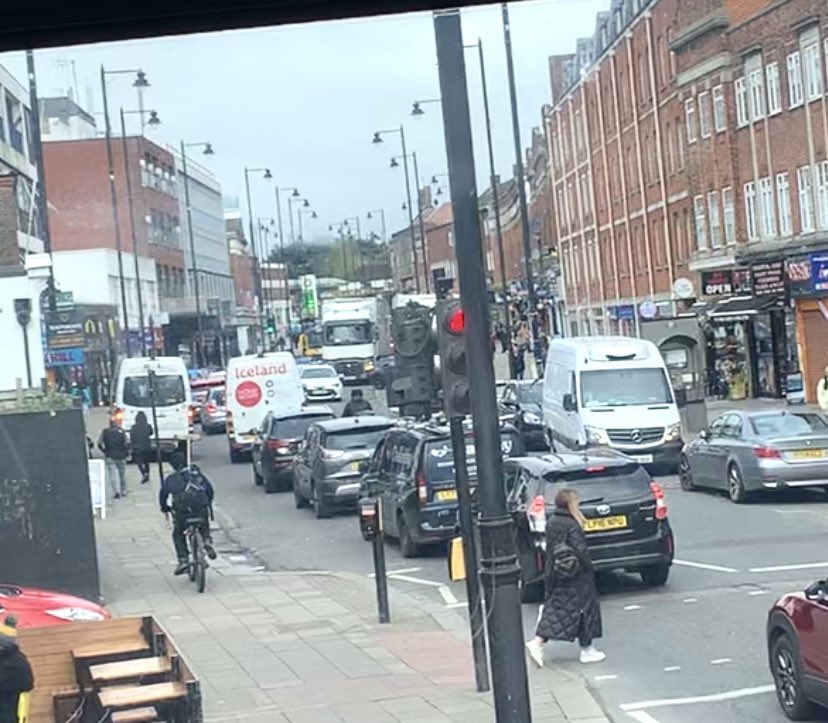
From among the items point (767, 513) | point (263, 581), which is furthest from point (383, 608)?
point (767, 513)

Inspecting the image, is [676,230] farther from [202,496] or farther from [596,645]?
[596,645]

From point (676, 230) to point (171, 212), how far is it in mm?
16375

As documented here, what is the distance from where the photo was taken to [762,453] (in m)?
22.5

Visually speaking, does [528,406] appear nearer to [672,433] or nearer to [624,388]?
[624,388]

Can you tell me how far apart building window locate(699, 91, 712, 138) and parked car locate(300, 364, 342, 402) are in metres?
12.7

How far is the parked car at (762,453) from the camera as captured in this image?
22438 millimetres

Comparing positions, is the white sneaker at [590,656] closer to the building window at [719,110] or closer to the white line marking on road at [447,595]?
the white line marking on road at [447,595]

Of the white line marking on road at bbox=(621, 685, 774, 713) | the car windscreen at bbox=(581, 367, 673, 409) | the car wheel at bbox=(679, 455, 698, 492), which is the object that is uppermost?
the car windscreen at bbox=(581, 367, 673, 409)

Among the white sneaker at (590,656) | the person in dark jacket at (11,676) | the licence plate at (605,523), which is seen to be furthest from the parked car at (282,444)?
the person in dark jacket at (11,676)

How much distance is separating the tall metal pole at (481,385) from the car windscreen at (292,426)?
65.0ft

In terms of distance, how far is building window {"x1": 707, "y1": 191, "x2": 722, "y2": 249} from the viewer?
42653mm

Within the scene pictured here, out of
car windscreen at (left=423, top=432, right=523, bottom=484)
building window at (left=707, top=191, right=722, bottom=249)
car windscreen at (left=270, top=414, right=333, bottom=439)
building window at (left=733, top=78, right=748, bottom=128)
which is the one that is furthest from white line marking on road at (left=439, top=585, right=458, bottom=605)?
building window at (left=707, top=191, right=722, bottom=249)

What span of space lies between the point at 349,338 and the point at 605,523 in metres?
32.9

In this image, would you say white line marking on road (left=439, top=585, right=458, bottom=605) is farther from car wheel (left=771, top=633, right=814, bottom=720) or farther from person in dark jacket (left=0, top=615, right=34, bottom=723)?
person in dark jacket (left=0, top=615, right=34, bottom=723)
